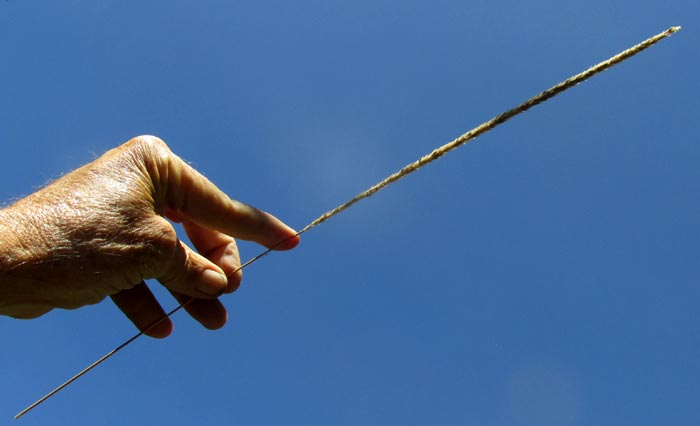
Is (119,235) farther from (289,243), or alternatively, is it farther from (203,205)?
(289,243)

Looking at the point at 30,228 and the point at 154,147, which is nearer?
the point at 30,228

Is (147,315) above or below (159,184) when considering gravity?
below

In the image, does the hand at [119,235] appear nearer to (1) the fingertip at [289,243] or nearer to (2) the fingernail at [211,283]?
(2) the fingernail at [211,283]

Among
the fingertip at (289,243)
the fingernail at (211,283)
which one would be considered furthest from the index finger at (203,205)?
the fingernail at (211,283)

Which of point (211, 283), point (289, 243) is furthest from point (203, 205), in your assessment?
point (289, 243)

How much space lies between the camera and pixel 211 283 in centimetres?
340

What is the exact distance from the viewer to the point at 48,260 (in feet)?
8.38

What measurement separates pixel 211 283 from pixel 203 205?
53cm

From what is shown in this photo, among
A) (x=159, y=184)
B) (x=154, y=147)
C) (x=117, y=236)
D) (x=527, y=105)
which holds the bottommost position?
(x=117, y=236)

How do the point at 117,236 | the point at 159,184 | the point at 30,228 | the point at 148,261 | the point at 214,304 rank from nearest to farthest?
1. the point at 30,228
2. the point at 117,236
3. the point at 148,261
4. the point at 159,184
5. the point at 214,304

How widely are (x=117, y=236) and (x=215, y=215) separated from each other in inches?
35.0

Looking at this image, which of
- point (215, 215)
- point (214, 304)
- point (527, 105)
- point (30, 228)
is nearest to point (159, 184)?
point (215, 215)

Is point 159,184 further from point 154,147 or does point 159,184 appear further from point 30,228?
point 30,228

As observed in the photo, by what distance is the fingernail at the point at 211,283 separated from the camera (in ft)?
11.0
